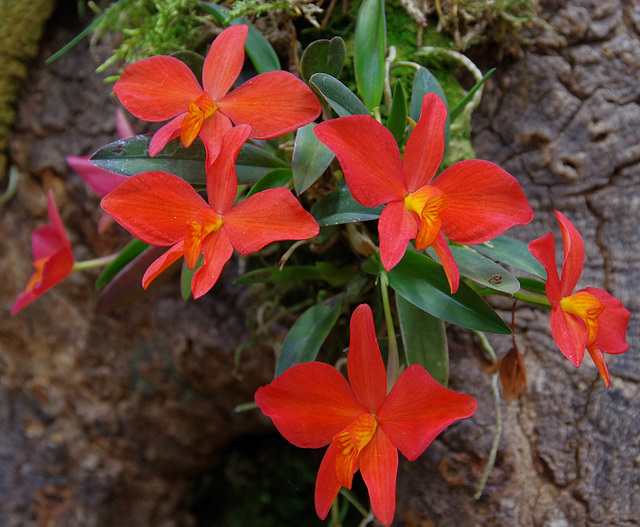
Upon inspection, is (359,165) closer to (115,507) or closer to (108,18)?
(108,18)

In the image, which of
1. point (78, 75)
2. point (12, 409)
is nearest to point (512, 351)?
point (78, 75)

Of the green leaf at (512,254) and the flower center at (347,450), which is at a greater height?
the green leaf at (512,254)

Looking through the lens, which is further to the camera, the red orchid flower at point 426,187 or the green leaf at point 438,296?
the green leaf at point 438,296

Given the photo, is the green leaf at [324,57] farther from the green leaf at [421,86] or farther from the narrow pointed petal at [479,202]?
the narrow pointed petal at [479,202]

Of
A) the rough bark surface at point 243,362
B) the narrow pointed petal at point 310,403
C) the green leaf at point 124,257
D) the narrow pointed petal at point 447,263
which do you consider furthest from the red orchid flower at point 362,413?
the green leaf at point 124,257

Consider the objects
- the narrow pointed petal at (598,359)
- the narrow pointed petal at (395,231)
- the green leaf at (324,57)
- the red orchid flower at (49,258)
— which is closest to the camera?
the narrow pointed petal at (395,231)

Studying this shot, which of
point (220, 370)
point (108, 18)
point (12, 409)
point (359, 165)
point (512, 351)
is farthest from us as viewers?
point (12, 409)
